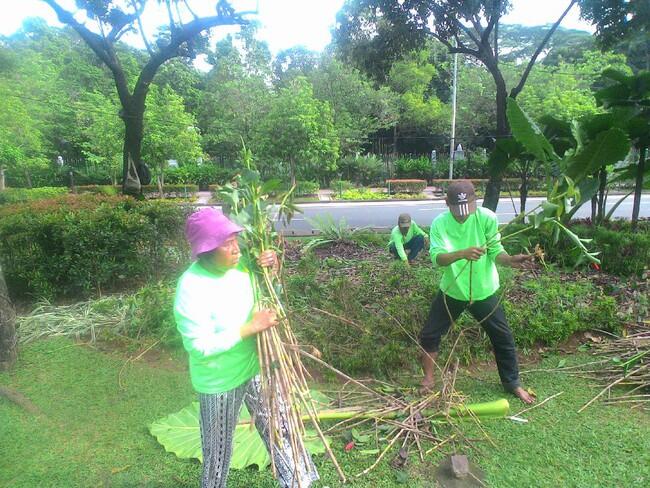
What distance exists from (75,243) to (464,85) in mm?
28278

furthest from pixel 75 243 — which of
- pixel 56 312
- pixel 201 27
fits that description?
pixel 201 27

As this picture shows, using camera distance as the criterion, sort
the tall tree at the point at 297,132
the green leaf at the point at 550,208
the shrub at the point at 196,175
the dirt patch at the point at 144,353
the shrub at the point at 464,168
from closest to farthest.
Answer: the green leaf at the point at 550,208 < the dirt patch at the point at 144,353 < the tall tree at the point at 297,132 < the shrub at the point at 196,175 < the shrub at the point at 464,168

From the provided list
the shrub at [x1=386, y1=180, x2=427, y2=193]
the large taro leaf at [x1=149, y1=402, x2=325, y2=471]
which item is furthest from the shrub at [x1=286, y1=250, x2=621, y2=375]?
the shrub at [x1=386, y1=180, x2=427, y2=193]

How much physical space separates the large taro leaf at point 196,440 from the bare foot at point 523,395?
58.6 inches

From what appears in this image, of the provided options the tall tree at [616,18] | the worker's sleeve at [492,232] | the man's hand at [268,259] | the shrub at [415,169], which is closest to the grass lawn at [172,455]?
the worker's sleeve at [492,232]

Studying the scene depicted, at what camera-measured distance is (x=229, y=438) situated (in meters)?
2.05

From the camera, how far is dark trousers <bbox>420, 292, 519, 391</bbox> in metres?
3.04

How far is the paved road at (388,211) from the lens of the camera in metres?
14.6

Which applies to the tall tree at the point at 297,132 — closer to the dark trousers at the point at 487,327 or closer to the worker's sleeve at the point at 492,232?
the dark trousers at the point at 487,327

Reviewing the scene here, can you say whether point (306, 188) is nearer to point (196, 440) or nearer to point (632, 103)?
point (632, 103)

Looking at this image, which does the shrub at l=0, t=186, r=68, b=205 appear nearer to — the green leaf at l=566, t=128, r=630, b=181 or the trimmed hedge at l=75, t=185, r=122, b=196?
the trimmed hedge at l=75, t=185, r=122, b=196

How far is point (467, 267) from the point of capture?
2975mm

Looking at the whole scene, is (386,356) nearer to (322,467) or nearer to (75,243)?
(322,467)

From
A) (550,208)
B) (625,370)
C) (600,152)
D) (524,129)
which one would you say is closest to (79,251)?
(550,208)
